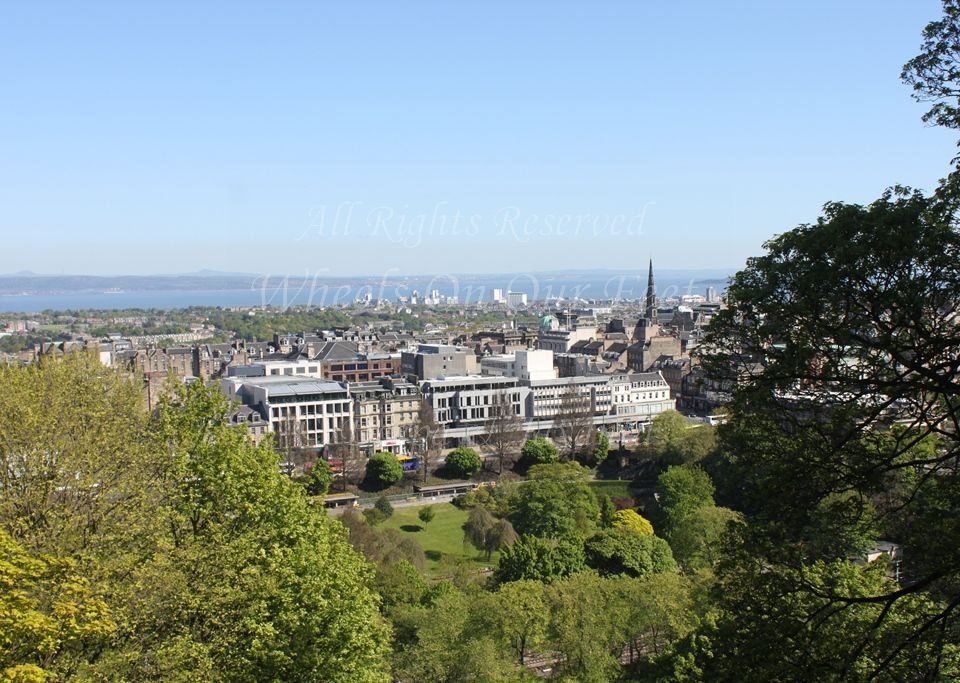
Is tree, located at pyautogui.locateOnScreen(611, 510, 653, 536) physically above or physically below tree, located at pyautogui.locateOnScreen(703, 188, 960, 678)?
below

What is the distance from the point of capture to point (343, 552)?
12.5 m

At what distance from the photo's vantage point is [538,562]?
23.4m

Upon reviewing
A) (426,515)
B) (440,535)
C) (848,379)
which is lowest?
(440,535)

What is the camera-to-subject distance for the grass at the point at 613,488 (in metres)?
37.4

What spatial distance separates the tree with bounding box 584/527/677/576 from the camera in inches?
945

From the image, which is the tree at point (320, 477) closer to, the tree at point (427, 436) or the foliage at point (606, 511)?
the tree at point (427, 436)

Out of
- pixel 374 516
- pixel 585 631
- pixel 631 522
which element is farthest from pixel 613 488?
pixel 585 631

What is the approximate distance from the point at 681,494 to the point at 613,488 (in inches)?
328

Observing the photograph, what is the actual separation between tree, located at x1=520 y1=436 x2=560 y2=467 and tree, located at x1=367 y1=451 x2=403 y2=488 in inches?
262

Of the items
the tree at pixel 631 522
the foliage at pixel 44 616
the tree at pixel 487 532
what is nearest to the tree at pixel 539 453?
the tree at pixel 631 522

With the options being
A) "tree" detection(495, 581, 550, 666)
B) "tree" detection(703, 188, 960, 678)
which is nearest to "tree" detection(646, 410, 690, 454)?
"tree" detection(495, 581, 550, 666)

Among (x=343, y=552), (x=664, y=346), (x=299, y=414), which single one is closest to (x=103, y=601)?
(x=343, y=552)

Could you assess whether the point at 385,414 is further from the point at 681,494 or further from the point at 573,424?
the point at 681,494

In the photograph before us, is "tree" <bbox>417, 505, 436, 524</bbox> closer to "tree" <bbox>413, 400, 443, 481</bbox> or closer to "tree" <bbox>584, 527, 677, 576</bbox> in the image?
"tree" <bbox>413, 400, 443, 481</bbox>
